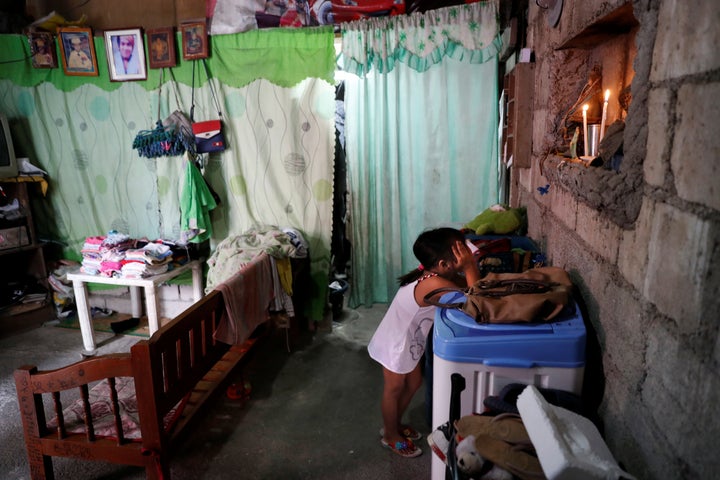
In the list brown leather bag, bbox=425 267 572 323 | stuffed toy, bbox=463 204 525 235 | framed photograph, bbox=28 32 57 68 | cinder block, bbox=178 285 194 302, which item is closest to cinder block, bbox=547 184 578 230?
brown leather bag, bbox=425 267 572 323

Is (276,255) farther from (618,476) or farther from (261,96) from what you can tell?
(618,476)

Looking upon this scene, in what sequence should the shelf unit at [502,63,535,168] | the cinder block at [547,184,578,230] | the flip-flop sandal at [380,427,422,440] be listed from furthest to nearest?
the shelf unit at [502,63,535,168] → the flip-flop sandal at [380,427,422,440] → the cinder block at [547,184,578,230]

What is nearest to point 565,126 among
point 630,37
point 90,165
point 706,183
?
point 630,37

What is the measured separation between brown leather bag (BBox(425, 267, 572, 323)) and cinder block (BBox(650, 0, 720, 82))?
67cm

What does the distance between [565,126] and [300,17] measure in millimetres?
2304

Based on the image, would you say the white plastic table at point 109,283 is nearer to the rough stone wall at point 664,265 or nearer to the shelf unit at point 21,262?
the shelf unit at point 21,262

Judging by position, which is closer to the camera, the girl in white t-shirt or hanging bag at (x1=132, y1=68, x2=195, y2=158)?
the girl in white t-shirt

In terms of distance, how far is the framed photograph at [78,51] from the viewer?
3.70 metres

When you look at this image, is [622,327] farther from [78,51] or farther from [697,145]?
[78,51]

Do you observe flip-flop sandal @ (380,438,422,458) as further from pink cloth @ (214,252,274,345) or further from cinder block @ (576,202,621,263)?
cinder block @ (576,202,621,263)

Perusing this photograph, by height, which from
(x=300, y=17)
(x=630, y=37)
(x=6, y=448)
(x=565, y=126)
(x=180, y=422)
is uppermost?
(x=300, y=17)

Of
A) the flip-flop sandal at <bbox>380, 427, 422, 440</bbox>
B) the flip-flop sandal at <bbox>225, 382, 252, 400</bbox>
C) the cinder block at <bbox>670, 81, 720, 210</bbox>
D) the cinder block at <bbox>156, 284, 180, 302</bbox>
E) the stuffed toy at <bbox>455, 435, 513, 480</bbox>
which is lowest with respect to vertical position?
the flip-flop sandal at <bbox>380, 427, 422, 440</bbox>

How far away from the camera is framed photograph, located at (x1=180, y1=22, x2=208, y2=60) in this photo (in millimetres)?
3534

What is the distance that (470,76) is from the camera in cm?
339
